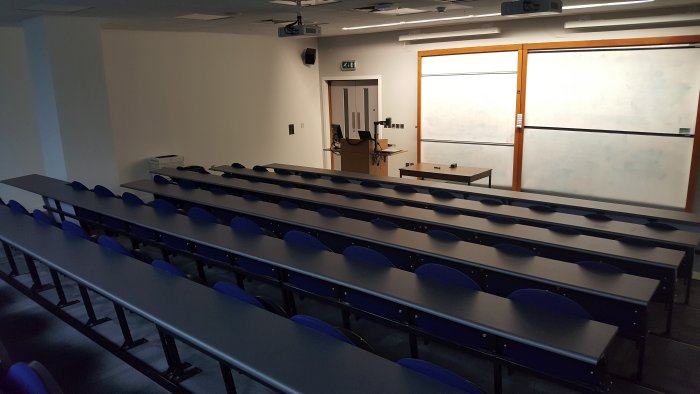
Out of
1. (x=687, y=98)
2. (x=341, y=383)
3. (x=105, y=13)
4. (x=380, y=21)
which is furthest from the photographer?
(x=380, y=21)

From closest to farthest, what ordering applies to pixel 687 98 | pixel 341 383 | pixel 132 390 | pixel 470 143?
pixel 341 383, pixel 132 390, pixel 687 98, pixel 470 143

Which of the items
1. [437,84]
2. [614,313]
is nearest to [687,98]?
[437,84]

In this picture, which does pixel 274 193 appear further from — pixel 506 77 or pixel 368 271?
pixel 506 77

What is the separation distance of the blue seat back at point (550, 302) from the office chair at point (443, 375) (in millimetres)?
914

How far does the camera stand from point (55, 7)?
574cm

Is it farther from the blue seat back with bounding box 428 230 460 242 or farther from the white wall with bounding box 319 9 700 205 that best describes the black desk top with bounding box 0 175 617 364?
the white wall with bounding box 319 9 700 205

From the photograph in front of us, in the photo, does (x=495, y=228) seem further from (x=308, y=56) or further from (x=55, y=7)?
(x=308, y=56)

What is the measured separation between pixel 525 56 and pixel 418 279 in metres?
6.60

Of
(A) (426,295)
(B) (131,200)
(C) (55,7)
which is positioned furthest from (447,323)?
(C) (55,7)

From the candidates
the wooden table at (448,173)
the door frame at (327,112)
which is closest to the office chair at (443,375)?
the wooden table at (448,173)

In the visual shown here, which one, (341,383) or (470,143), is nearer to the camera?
(341,383)

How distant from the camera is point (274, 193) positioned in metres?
6.14

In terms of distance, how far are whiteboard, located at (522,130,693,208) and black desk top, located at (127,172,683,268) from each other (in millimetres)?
4236

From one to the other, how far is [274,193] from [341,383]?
13.9 feet
